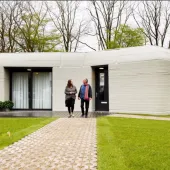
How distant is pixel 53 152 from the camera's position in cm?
673

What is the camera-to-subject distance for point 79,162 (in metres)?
5.81

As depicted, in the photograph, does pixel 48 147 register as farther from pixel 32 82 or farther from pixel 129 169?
pixel 32 82

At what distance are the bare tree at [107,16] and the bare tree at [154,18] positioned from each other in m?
1.36

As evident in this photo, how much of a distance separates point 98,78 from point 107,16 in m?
18.3

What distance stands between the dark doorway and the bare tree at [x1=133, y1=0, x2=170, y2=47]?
1719 cm

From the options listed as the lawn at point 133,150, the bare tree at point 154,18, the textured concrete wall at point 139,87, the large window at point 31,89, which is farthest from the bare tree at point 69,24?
the lawn at point 133,150

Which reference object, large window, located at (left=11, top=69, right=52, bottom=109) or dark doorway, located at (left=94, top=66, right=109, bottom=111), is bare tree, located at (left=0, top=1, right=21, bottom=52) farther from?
dark doorway, located at (left=94, top=66, right=109, bottom=111)

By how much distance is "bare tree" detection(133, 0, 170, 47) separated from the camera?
3516 centimetres

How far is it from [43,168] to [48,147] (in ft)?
6.23

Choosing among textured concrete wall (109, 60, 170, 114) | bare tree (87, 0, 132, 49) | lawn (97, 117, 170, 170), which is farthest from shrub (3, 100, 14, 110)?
bare tree (87, 0, 132, 49)

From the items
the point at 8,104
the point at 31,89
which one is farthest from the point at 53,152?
the point at 31,89

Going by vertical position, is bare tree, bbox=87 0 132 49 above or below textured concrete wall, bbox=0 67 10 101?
above

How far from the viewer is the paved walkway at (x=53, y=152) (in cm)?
561

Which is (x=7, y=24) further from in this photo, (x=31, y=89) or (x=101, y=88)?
(x=101, y=88)
